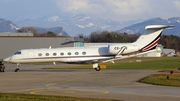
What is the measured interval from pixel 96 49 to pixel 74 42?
42.2 metres

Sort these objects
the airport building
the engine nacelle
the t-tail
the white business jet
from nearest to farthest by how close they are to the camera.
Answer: the engine nacelle < the white business jet < the t-tail < the airport building

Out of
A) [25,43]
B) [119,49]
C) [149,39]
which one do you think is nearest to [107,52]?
[119,49]

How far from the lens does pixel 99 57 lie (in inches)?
1312

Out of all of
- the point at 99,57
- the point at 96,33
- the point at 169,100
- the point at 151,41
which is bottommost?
the point at 169,100

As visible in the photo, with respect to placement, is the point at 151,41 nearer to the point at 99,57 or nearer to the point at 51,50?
the point at 99,57

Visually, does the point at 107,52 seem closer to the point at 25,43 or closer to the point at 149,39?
the point at 149,39

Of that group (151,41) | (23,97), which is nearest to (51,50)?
(151,41)

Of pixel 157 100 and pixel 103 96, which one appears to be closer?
pixel 157 100

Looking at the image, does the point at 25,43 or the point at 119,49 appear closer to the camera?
the point at 119,49

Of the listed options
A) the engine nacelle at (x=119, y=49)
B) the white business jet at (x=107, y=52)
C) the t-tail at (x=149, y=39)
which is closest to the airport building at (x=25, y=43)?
the white business jet at (x=107, y=52)

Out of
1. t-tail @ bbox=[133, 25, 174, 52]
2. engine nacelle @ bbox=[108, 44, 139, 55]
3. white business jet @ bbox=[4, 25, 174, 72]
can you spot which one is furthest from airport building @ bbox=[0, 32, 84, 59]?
t-tail @ bbox=[133, 25, 174, 52]

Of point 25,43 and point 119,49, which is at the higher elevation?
point 25,43

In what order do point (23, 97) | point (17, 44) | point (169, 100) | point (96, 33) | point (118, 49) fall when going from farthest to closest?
point (96, 33) < point (17, 44) < point (118, 49) < point (23, 97) < point (169, 100)

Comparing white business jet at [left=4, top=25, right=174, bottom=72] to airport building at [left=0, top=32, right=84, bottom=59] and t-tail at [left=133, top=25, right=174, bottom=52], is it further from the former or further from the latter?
airport building at [left=0, top=32, right=84, bottom=59]
